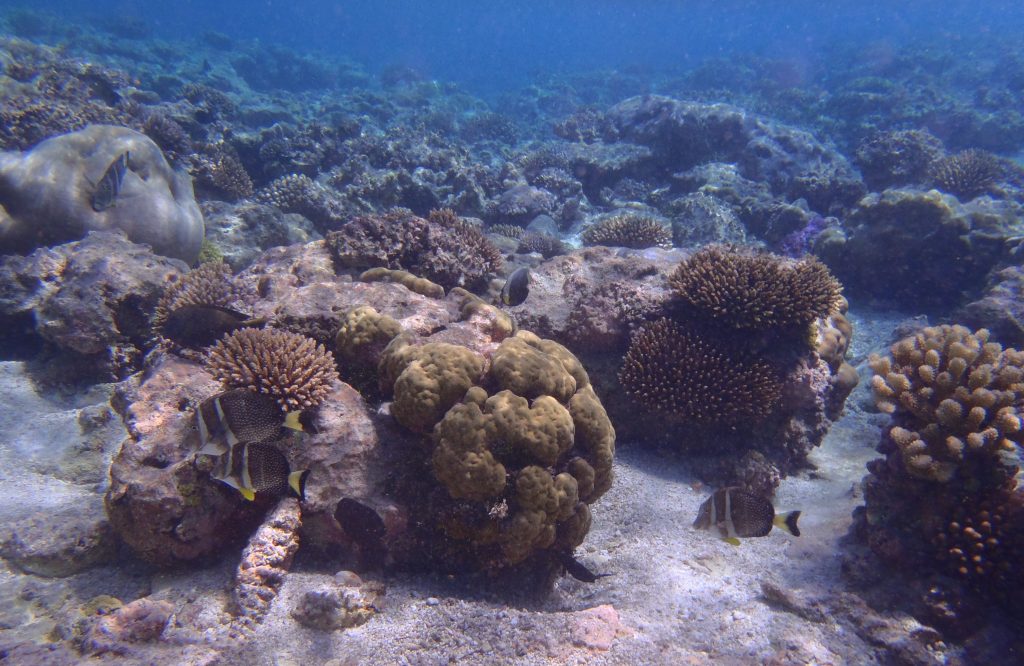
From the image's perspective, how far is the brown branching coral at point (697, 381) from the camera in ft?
17.5

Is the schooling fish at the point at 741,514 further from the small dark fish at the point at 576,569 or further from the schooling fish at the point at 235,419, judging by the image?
the schooling fish at the point at 235,419

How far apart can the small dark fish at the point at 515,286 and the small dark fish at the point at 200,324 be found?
2.62m

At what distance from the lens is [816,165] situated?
50.8 ft

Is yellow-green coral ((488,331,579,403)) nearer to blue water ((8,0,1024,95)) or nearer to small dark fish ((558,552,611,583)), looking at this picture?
small dark fish ((558,552,611,583))

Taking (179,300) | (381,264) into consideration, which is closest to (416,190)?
(381,264)

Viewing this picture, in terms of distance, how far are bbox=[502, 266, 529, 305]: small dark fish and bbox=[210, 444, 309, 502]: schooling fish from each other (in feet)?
9.24

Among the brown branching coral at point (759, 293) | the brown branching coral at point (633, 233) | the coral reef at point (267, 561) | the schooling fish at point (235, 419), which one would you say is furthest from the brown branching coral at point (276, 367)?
the brown branching coral at point (633, 233)

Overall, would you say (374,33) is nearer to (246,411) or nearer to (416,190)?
(416,190)

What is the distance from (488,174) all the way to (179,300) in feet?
37.0

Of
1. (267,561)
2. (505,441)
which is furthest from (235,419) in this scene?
(505,441)

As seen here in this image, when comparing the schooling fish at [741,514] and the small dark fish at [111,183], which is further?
the small dark fish at [111,183]

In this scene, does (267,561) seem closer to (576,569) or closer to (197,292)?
(576,569)

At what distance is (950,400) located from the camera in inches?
153

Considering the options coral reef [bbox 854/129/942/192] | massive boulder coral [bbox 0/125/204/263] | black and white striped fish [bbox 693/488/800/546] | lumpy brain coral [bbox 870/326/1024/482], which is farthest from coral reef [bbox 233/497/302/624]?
coral reef [bbox 854/129/942/192]
